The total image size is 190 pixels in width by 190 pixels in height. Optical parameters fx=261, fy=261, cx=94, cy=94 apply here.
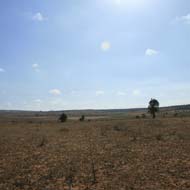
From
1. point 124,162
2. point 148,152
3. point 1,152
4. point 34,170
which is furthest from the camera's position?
point 1,152

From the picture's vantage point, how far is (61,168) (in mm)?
12539

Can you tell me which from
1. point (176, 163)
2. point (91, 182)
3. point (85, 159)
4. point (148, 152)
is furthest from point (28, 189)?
point (148, 152)

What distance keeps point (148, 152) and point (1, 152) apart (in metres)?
9.73

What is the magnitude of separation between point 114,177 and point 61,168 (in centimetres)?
306

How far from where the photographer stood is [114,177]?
10.7 meters

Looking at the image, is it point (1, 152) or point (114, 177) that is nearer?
point (114, 177)

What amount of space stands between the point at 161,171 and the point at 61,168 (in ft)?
15.3

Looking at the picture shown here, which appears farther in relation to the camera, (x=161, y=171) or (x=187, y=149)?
(x=187, y=149)

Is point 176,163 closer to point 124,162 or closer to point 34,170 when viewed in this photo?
point 124,162

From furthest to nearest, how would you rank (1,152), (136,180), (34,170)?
(1,152) → (34,170) → (136,180)

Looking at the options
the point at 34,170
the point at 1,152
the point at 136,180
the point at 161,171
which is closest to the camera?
the point at 136,180

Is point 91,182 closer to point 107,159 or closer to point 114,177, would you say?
point 114,177

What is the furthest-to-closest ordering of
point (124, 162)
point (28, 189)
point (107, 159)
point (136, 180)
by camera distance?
point (107, 159)
point (124, 162)
point (136, 180)
point (28, 189)

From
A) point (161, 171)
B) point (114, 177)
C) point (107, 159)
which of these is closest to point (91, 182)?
point (114, 177)
